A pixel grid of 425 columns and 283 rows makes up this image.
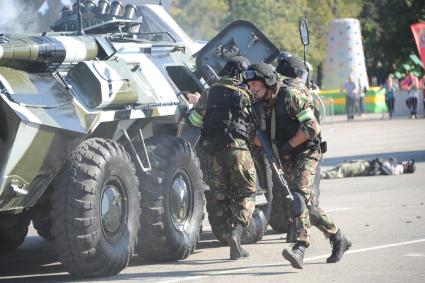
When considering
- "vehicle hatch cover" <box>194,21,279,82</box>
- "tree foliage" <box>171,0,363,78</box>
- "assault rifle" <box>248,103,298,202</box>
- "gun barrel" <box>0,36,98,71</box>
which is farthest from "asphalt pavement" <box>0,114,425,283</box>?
"tree foliage" <box>171,0,363,78</box>

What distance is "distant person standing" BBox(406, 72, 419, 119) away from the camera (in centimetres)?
4122

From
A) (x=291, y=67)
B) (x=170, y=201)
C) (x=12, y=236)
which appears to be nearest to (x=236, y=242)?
(x=170, y=201)

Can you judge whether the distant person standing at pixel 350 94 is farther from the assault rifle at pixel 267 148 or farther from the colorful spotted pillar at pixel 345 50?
the assault rifle at pixel 267 148

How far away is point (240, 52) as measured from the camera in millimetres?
13461

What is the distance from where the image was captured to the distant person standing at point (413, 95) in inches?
1623

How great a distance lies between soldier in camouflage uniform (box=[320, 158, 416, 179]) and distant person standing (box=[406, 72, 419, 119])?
20.7 metres

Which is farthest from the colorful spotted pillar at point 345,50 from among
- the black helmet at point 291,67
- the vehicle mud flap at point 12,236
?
the vehicle mud flap at point 12,236

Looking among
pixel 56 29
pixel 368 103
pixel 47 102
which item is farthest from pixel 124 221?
pixel 368 103

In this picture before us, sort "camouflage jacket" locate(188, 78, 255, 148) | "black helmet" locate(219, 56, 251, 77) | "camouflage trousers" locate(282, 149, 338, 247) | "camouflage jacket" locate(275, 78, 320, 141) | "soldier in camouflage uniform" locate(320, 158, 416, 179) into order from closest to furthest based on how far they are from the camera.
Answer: "camouflage trousers" locate(282, 149, 338, 247), "camouflage jacket" locate(275, 78, 320, 141), "camouflage jacket" locate(188, 78, 255, 148), "black helmet" locate(219, 56, 251, 77), "soldier in camouflage uniform" locate(320, 158, 416, 179)

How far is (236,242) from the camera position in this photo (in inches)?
436

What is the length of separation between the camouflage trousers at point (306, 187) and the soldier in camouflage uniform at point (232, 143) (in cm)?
55

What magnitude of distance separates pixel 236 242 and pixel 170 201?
800mm

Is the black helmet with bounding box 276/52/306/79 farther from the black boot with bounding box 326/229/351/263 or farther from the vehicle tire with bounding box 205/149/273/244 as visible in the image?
the black boot with bounding box 326/229/351/263

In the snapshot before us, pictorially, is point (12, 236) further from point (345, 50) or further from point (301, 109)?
point (345, 50)
